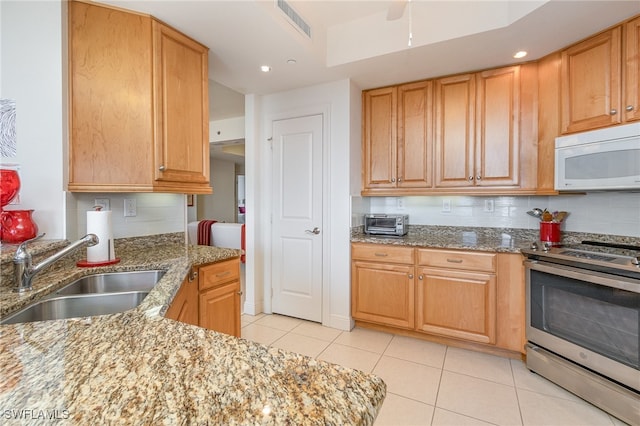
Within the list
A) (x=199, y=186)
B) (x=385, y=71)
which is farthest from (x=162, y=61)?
(x=385, y=71)

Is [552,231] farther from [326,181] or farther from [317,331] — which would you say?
[317,331]

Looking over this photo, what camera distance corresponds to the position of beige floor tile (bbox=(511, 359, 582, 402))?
1.81 metres

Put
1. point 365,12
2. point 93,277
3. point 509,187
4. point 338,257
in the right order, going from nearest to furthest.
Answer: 1. point 93,277
2. point 365,12
3. point 509,187
4. point 338,257

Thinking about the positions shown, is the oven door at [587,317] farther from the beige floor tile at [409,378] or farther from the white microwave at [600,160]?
the beige floor tile at [409,378]

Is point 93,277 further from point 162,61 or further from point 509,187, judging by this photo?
point 509,187

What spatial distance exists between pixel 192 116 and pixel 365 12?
1513mm

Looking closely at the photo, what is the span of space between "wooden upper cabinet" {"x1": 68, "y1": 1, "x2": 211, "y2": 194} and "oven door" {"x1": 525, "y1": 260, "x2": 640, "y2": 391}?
2559mm

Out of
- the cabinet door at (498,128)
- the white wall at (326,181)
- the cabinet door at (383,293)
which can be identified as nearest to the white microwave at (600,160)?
the cabinet door at (498,128)

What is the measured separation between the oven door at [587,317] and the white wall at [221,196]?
729 centimetres

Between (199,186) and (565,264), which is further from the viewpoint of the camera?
(199,186)

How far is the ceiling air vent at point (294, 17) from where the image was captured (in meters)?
1.87

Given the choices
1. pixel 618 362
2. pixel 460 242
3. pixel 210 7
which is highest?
pixel 210 7

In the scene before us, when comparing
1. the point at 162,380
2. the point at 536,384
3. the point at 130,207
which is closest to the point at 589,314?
the point at 536,384

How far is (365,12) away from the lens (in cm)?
220
